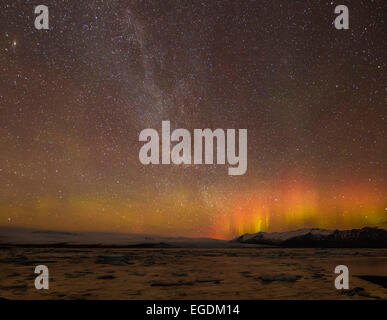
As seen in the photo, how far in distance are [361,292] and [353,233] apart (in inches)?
7557

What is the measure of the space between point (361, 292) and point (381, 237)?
18760cm

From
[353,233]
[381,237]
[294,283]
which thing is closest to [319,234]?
[353,233]

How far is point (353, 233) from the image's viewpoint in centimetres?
17062
